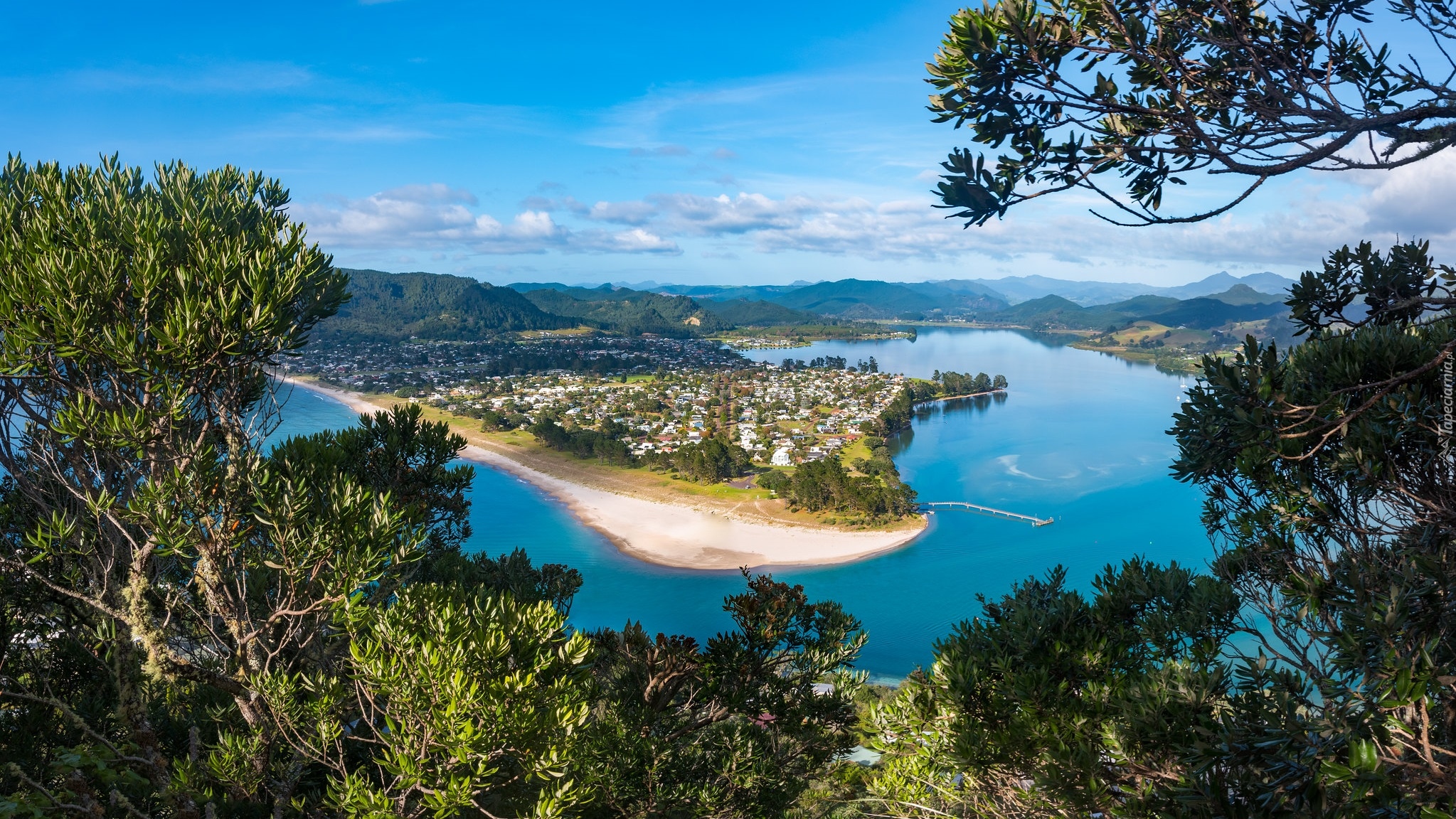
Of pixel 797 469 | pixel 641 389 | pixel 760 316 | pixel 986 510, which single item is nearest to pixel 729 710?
pixel 986 510

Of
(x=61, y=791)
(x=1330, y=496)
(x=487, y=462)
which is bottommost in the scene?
(x=487, y=462)

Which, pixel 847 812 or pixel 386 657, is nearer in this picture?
pixel 386 657

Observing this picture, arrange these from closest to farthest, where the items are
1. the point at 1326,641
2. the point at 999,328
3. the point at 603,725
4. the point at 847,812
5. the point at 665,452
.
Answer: the point at 1326,641 < the point at 603,725 < the point at 847,812 < the point at 665,452 < the point at 999,328

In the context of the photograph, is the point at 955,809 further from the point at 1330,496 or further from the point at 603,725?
the point at 1330,496

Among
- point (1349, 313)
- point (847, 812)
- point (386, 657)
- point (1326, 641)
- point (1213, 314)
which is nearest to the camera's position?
point (1326, 641)

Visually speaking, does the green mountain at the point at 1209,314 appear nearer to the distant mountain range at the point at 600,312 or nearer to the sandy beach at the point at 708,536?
the distant mountain range at the point at 600,312

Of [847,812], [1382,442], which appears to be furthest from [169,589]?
[847,812]
